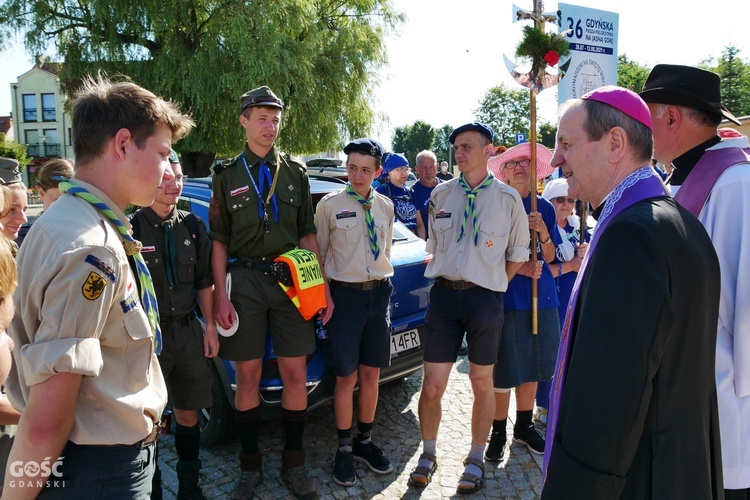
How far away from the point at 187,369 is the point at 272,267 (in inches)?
31.1

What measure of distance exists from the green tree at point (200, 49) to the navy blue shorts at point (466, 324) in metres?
13.4

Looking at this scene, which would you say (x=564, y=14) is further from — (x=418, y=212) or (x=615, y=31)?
(x=418, y=212)

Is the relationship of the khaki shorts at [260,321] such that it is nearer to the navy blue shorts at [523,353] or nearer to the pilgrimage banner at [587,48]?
the navy blue shorts at [523,353]

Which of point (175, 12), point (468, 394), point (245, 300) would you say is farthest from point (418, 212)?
point (175, 12)

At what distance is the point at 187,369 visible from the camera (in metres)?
3.05

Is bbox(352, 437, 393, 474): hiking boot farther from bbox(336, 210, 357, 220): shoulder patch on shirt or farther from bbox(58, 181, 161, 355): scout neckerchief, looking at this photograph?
bbox(58, 181, 161, 355): scout neckerchief

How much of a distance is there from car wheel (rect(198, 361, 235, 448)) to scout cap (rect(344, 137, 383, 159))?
1820mm

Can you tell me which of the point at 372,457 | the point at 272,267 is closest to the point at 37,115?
the point at 272,267

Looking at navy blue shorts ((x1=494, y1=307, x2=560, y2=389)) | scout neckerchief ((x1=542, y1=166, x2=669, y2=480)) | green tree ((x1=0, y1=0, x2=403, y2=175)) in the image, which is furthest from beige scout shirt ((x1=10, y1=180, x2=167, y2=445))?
green tree ((x1=0, y1=0, x2=403, y2=175))

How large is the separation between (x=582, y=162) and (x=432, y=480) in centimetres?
261

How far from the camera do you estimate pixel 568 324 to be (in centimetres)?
155

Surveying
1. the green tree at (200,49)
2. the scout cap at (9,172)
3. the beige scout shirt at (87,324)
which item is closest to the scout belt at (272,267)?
the beige scout shirt at (87,324)

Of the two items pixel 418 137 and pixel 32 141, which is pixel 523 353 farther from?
pixel 418 137

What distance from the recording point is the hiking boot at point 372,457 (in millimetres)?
3535
